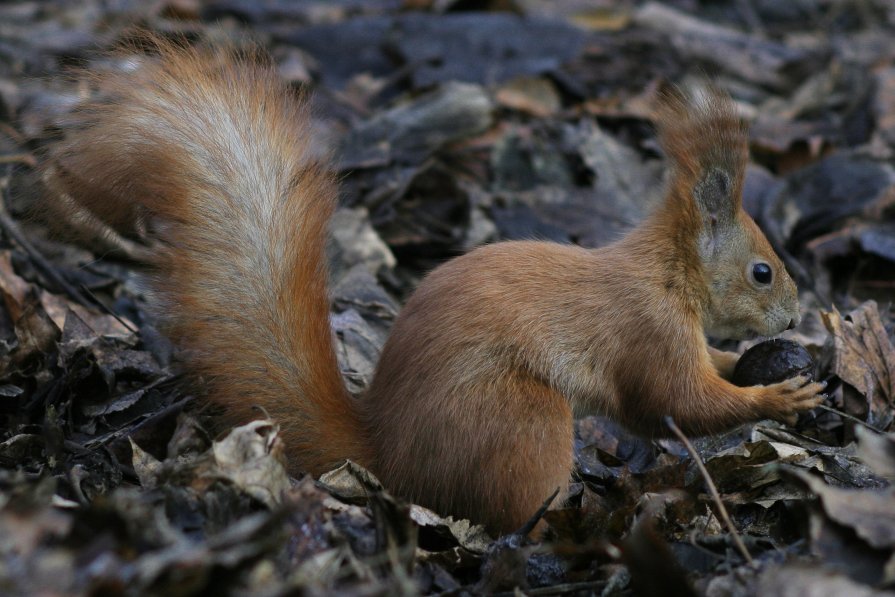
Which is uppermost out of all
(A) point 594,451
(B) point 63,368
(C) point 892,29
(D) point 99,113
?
(C) point 892,29

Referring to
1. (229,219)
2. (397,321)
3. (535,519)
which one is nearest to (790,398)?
(535,519)

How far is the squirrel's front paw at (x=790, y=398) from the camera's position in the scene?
3.66 metres

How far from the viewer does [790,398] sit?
3668mm

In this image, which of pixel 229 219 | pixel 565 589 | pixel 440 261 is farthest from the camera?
pixel 440 261

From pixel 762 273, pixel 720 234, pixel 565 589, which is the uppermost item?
pixel 720 234

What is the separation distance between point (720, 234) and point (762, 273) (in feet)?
0.79

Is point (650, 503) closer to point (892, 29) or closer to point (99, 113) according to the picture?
point (99, 113)

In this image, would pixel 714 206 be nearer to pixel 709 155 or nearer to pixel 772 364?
pixel 709 155

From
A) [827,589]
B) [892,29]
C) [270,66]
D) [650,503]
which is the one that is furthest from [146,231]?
[892,29]

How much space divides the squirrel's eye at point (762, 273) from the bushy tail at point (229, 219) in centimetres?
177

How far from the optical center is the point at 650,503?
3.20 m

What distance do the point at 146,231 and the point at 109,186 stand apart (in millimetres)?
200

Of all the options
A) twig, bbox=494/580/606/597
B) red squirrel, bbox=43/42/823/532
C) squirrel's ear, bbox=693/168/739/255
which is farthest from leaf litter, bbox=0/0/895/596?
squirrel's ear, bbox=693/168/739/255

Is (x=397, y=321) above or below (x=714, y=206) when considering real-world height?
below
